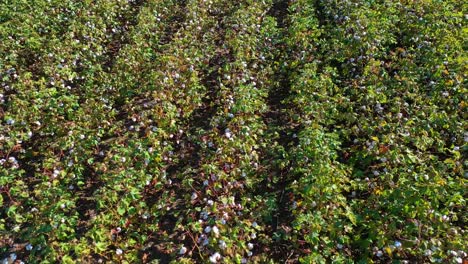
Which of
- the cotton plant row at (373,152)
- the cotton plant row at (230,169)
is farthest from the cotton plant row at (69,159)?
the cotton plant row at (373,152)

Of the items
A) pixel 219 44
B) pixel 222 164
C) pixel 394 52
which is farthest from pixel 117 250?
pixel 394 52

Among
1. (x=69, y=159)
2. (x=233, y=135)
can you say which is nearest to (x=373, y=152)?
(x=233, y=135)

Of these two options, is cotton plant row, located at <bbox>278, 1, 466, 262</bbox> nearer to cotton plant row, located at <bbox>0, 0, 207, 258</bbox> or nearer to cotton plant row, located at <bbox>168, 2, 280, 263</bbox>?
cotton plant row, located at <bbox>168, 2, 280, 263</bbox>

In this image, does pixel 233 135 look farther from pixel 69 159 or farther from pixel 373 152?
pixel 69 159

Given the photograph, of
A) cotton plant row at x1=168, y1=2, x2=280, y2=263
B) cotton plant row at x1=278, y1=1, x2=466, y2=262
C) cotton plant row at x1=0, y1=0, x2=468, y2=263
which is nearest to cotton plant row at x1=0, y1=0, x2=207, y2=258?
cotton plant row at x1=0, y1=0, x2=468, y2=263

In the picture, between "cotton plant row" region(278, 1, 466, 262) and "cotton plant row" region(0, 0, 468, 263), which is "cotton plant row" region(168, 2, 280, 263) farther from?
"cotton plant row" region(278, 1, 466, 262)

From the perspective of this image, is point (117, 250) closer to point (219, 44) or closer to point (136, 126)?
point (136, 126)

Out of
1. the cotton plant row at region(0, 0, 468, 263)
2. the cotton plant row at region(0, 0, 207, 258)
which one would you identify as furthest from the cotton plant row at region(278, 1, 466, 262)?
the cotton plant row at region(0, 0, 207, 258)

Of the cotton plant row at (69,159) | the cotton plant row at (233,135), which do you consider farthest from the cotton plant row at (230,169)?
the cotton plant row at (69,159)

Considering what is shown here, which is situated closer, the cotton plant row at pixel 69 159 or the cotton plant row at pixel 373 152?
the cotton plant row at pixel 373 152

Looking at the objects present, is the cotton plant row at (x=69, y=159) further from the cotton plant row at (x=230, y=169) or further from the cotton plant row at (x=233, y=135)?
the cotton plant row at (x=230, y=169)

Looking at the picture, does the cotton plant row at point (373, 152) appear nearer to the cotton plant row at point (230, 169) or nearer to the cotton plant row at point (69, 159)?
the cotton plant row at point (230, 169)

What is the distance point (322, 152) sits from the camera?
453cm

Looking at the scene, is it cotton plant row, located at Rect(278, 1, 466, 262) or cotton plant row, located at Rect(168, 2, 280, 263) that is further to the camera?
cotton plant row, located at Rect(168, 2, 280, 263)
